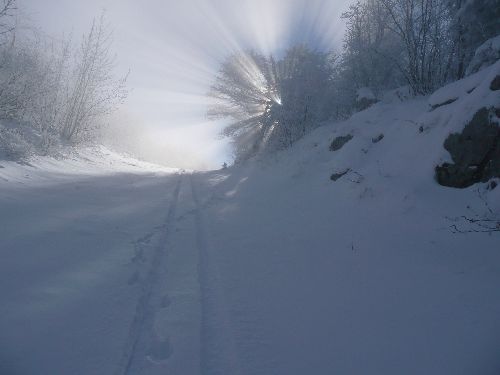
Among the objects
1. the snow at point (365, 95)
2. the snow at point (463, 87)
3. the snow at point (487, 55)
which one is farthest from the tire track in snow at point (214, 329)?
the snow at point (365, 95)

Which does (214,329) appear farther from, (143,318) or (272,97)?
(272,97)

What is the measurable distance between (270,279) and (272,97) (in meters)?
19.4

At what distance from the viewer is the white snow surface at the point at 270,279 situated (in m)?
3.04

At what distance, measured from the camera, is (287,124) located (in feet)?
66.4

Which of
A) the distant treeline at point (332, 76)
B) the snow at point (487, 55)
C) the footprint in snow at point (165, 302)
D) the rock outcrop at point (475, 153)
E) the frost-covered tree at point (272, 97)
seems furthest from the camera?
the frost-covered tree at point (272, 97)

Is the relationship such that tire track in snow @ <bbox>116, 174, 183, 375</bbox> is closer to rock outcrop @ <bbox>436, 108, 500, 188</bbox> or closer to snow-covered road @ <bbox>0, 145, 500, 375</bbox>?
snow-covered road @ <bbox>0, 145, 500, 375</bbox>

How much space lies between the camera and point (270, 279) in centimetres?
480

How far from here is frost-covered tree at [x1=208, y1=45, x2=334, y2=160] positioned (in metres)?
20.0

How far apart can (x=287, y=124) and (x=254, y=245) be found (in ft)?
49.0

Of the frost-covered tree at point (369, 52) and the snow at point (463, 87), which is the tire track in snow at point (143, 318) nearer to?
the snow at point (463, 87)

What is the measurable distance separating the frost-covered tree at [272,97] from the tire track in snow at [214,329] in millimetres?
15299

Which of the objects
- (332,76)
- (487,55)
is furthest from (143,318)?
(332,76)

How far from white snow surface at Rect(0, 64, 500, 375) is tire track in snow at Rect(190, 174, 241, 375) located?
0.02 meters

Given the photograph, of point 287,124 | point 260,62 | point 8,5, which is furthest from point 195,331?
point 260,62
